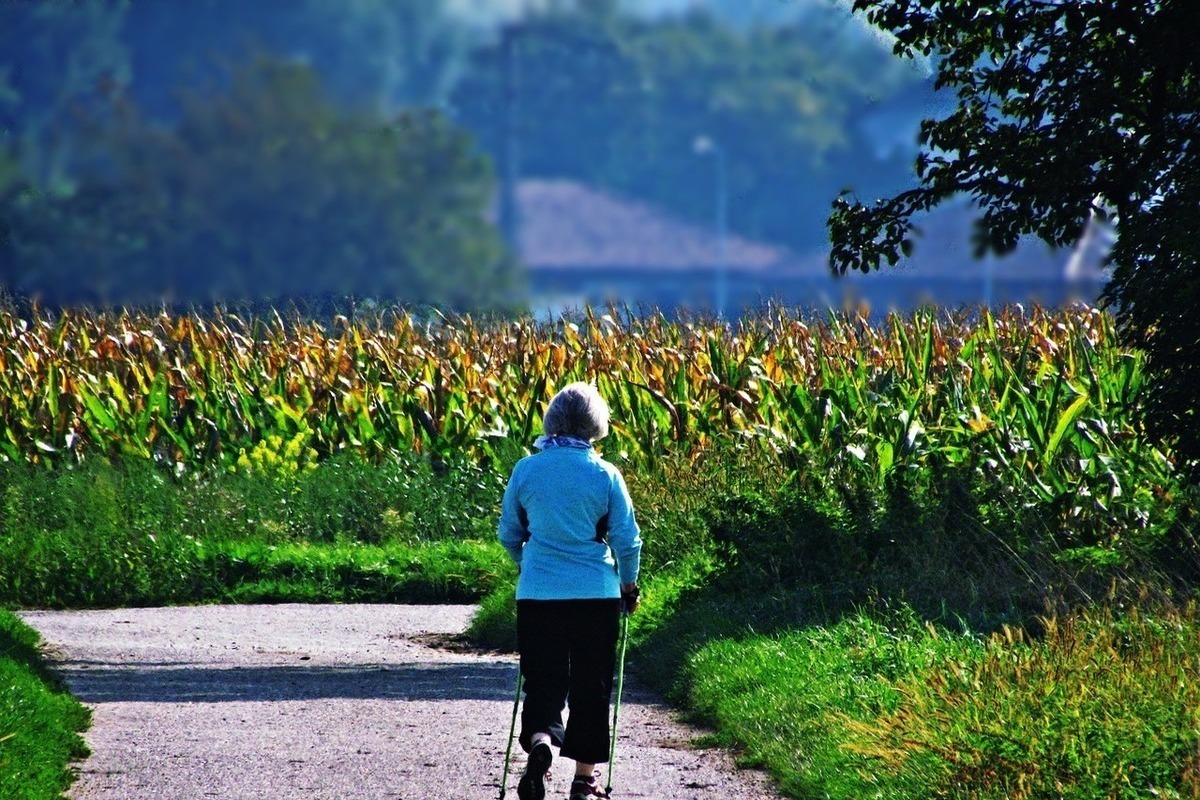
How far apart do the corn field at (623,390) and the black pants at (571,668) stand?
223 inches

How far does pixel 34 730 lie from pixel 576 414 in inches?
106

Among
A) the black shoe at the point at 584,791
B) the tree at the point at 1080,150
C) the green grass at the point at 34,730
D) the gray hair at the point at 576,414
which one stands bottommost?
the green grass at the point at 34,730

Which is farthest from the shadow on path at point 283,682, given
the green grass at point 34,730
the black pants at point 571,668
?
the black pants at point 571,668

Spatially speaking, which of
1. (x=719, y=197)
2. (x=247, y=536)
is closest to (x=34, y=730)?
(x=247, y=536)

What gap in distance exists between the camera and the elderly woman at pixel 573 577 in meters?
6.28

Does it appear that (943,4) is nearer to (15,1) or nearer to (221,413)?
(221,413)

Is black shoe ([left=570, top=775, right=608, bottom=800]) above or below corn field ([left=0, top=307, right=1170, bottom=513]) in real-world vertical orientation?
below

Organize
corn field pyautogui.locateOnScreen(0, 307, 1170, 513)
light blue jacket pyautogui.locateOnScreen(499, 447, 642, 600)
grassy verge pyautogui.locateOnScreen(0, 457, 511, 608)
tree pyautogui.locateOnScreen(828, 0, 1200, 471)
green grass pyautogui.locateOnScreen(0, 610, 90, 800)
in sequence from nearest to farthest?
green grass pyautogui.locateOnScreen(0, 610, 90, 800) → light blue jacket pyautogui.locateOnScreen(499, 447, 642, 600) → tree pyautogui.locateOnScreen(828, 0, 1200, 471) → corn field pyautogui.locateOnScreen(0, 307, 1170, 513) → grassy verge pyautogui.locateOnScreen(0, 457, 511, 608)

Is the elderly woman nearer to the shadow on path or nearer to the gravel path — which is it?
the gravel path

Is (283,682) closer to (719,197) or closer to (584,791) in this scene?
(584,791)

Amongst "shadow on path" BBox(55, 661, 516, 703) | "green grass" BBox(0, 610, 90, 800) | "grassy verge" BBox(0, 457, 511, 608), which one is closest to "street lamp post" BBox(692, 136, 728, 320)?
"grassy verge" BBox(0, 457, 511, 608)

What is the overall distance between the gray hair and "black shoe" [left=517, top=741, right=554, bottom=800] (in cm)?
119

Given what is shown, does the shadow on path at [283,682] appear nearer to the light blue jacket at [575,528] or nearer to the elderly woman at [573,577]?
the elderly woman at [573,577]

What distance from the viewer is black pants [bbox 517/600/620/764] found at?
632cm
